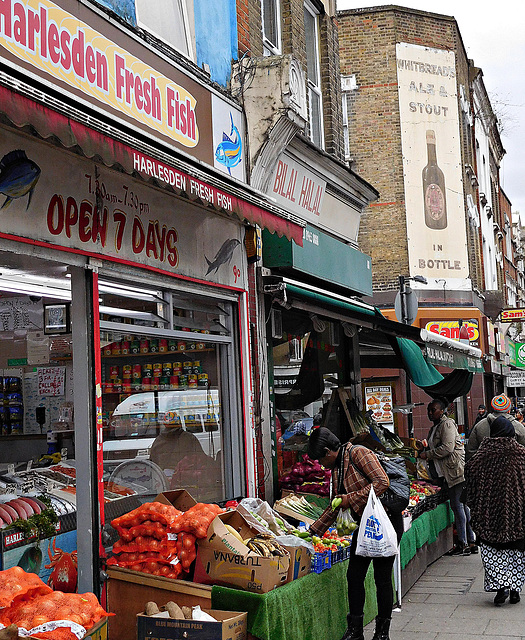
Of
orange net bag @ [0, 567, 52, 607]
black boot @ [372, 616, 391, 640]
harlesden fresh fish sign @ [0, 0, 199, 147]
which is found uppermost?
harlesden fresh fish sign @ [0, 0, 199, 147]

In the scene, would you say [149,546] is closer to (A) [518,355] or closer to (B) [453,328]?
(B) [453,328]

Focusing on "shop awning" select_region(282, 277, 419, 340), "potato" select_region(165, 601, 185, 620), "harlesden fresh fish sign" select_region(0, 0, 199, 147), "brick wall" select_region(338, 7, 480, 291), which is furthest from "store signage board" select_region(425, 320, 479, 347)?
"potato" select_region(165, 601, 185, 620)

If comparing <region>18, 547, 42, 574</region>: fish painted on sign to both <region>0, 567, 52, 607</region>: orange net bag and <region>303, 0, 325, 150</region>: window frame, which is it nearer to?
<region>0, 567, 52, 607</region>: orange net bag

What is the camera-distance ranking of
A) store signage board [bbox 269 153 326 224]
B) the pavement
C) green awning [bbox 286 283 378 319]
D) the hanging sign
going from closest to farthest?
the pavement
green awning [bbox 286 283 378 319]
the hanging sign
store signage board [bbox 269 153 326 224]

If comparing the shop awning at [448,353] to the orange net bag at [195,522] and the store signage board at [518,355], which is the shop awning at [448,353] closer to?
the orange net bag at [195,522]

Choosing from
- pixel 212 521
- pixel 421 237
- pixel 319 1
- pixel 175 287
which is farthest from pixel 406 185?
pixel 212 521

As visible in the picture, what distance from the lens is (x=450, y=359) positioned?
41.7ft

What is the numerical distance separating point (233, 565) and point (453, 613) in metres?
3.15

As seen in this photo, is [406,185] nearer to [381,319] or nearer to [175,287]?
[381,319]

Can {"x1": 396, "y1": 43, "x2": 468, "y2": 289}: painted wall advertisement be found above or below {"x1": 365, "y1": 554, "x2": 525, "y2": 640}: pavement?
above

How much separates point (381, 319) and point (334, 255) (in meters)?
1.10

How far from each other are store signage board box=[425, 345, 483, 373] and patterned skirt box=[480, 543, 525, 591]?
424cm

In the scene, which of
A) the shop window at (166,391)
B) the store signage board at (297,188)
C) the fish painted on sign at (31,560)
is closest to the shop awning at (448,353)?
the store signage board at (297,188)

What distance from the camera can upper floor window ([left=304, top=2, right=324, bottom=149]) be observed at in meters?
12.3
